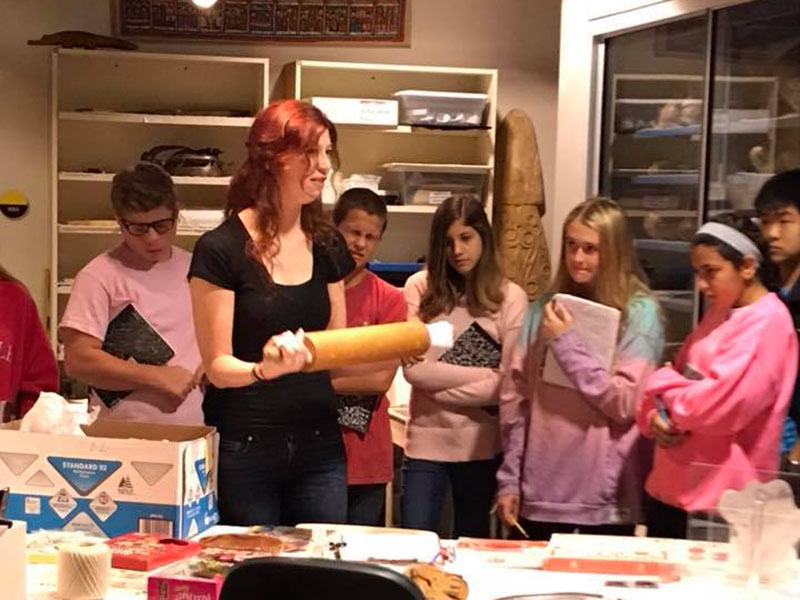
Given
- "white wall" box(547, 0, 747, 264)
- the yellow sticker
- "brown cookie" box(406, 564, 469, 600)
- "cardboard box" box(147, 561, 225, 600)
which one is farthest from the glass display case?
the yellow sticker

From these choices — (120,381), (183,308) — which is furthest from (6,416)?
(183,308)

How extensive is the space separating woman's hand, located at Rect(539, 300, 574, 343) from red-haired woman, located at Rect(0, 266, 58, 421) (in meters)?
1.23

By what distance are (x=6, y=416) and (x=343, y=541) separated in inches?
40.3

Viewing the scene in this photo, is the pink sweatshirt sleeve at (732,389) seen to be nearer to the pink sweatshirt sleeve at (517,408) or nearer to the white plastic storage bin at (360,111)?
the pink sweatshirt sleeve at (517,408)

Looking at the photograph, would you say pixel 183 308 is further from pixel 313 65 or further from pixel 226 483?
pixel 313 65

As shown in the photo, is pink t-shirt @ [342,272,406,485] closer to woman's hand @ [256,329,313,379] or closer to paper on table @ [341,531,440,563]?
paper on table @ [341,531,440,563]

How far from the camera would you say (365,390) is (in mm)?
2699

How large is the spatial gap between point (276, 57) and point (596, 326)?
255 centimetres

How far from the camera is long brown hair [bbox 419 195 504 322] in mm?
2953

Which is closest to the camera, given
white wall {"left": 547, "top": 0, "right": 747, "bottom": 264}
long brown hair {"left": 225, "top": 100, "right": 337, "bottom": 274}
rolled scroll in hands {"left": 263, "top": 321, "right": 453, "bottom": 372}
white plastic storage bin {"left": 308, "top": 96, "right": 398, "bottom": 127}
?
rolled scroll in hands {"left": 263, "top": 321, "right": 453, "bottom": 372}

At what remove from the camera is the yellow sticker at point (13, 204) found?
4531 mm

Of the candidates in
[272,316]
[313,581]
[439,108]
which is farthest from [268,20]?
[313,581]

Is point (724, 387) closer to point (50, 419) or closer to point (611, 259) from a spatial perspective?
point (611, 259)

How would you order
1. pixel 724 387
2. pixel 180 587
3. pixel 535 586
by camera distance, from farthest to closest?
1. pixel 724 387
2. pixel 535 586
3. pixel 180 587
